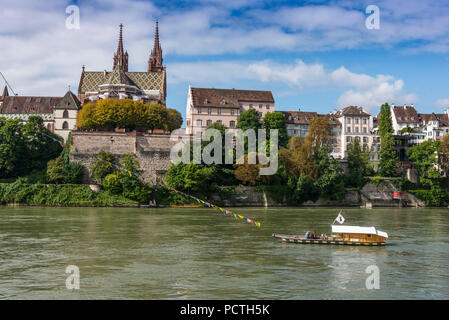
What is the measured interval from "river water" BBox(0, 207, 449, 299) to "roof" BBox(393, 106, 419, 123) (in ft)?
225

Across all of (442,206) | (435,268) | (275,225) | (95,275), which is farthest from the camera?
(442,206)

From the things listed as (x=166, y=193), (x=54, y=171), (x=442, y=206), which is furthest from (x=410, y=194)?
(x=54, y=171)

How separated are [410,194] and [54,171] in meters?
50.7

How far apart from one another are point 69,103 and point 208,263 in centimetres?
7633

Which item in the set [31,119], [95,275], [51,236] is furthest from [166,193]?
[95,275]

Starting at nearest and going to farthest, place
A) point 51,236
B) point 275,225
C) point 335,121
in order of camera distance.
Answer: point 51,236 → point 275,225 → point 335,121

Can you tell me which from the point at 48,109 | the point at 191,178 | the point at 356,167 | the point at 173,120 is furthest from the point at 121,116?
the point at 356,167

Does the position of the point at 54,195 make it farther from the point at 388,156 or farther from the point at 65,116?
the point at 388,156

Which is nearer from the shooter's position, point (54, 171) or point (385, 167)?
point (54, 171)

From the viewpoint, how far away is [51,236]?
Answer: 34.3 meters

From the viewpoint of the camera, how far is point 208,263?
25500 millimetres
